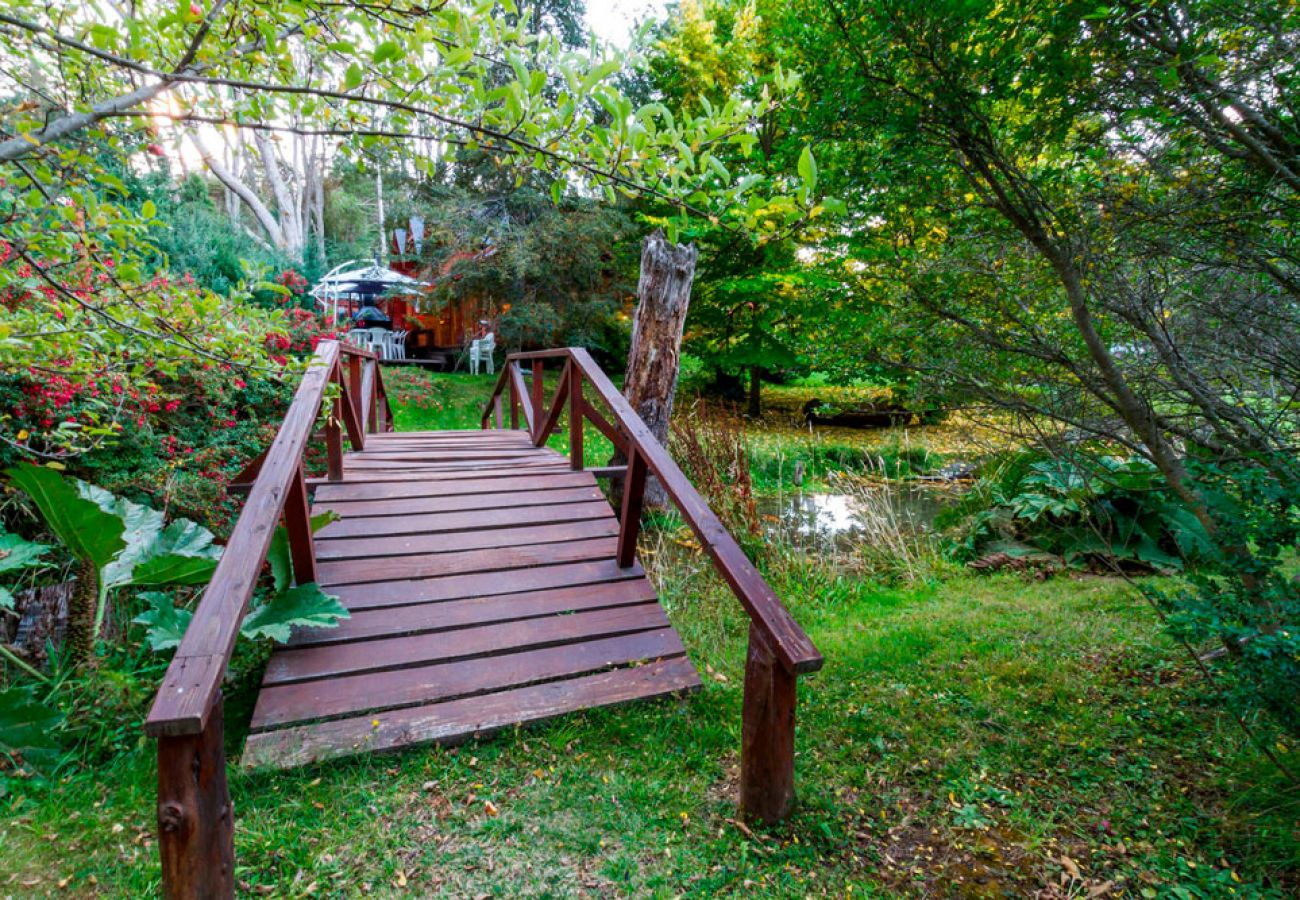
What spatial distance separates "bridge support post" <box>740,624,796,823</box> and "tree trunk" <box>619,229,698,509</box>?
3817 mm

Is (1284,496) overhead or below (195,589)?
overhead

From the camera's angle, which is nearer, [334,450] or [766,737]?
[766,737]

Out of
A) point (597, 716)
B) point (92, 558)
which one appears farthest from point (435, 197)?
point (597, 716)

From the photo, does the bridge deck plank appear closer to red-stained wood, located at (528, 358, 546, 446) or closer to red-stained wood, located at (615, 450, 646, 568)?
red-stained wood, located at (615, 450, 646, 568)

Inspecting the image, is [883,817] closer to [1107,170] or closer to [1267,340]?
[1267,340]

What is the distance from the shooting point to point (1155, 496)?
3834 mm

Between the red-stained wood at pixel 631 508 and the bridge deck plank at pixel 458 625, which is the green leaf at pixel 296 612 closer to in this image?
the bridge deck plank at pixel 458 625

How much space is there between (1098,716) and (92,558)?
159 inches

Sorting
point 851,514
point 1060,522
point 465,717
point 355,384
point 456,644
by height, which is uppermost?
point 355,384

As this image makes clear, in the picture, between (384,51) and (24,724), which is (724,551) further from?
(24,724)

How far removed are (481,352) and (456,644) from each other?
1115 centimetres

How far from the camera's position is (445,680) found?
259cm

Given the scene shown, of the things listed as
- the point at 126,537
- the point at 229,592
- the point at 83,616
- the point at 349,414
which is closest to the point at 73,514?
the point at 126,537

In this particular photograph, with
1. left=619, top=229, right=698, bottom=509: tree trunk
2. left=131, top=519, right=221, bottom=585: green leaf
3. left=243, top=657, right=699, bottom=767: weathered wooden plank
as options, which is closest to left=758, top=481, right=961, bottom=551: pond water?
left=619, top=229, right=698, bottom=509: tree trunk
